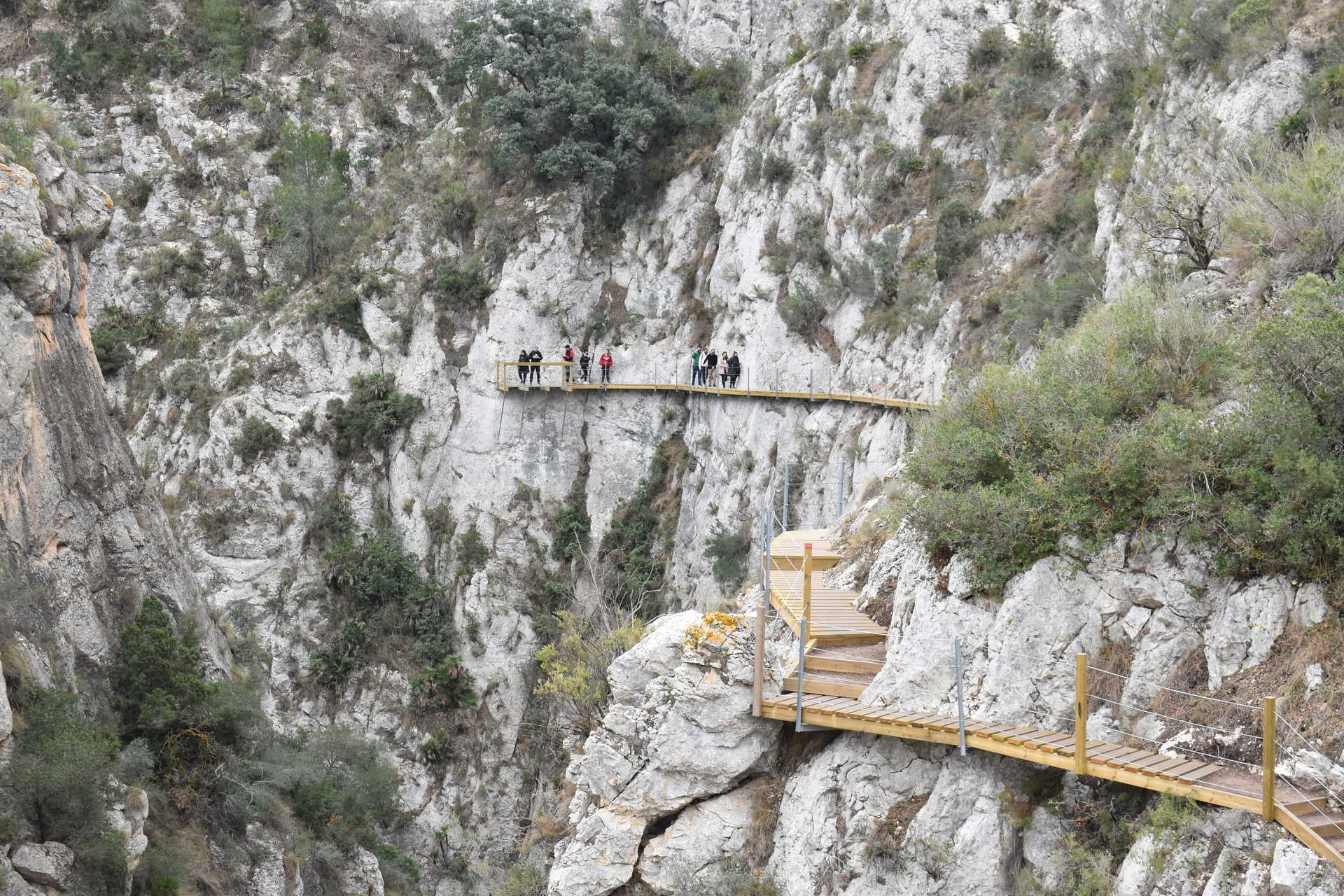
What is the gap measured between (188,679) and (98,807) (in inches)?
141

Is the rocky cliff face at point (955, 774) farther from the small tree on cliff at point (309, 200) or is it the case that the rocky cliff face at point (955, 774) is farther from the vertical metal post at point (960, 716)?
the small tree on cliff at point (309, 200)

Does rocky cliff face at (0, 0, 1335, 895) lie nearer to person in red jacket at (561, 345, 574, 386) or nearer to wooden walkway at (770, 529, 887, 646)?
wooden walkway at (770, 529, 887, 646)

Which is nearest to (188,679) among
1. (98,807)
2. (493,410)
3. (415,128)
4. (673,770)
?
(98,807)

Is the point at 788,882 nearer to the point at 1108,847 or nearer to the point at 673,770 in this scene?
the point at 673,770

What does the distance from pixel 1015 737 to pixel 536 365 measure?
24.0 meters

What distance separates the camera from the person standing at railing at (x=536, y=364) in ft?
102

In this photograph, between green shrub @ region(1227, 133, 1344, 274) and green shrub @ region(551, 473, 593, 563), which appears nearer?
green shrub @ region(1227, 133, 1344, 274)

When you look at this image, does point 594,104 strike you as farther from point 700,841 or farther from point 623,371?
point 700,841

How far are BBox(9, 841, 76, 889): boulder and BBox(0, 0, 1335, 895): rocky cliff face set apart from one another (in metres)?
2.80

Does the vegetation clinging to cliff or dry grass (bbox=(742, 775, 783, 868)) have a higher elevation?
the vegetation clinging to cliff

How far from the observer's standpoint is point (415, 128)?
38.3 m

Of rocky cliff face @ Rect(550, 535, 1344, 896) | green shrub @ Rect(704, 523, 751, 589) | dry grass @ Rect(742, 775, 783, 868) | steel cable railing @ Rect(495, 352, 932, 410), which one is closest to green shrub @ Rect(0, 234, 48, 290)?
rocky cliff face @ Rect(550, 535, 1344, 896)

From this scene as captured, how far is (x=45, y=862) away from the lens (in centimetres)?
1280

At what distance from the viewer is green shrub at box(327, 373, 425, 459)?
32281 mm
